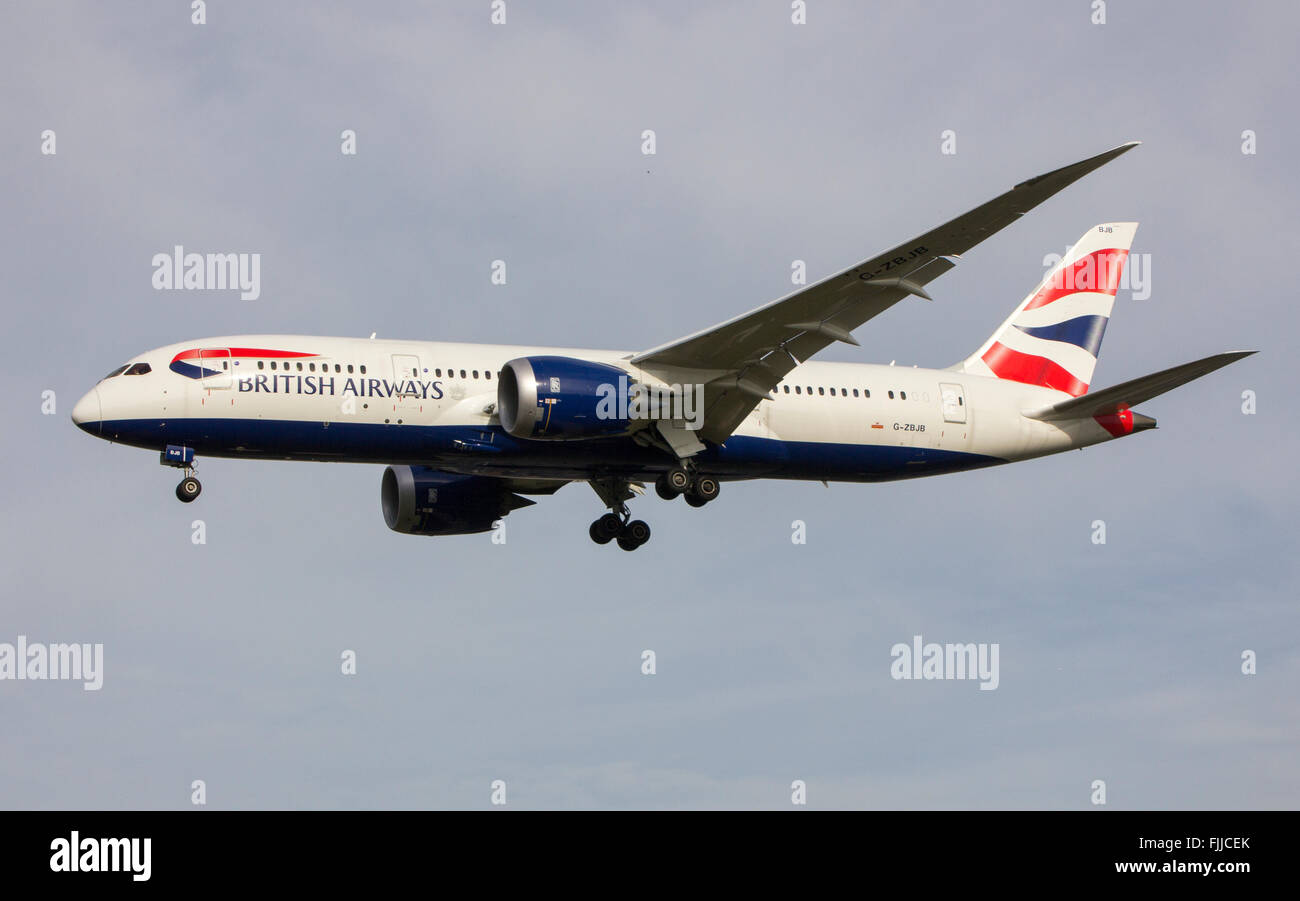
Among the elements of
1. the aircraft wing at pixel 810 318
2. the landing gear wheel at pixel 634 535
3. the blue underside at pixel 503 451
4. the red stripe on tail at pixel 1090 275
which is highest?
the red stripe on tail at pixel 1090 275

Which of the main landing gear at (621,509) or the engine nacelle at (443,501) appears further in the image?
the engine nacelle at (443,501)

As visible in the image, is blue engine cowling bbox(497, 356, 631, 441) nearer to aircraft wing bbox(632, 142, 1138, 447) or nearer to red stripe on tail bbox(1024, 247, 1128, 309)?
aircraft wing bbox(632, 142, 1138, 447)

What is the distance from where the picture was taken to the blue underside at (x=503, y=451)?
3825 cm

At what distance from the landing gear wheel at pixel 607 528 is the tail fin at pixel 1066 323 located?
11.0 metres

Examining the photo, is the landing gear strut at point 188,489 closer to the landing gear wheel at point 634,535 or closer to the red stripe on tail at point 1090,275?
the landing gear wheel at point 634,535

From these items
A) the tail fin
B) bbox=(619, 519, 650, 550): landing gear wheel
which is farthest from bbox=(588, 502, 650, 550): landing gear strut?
the tail fin

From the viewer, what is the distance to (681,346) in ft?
131

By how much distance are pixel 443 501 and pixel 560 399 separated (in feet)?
28.7

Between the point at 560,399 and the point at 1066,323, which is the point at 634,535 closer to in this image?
the point at 560,399

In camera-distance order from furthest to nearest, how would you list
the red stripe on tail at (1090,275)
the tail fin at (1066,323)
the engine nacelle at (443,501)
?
1. the red stripe on tail at (1090,275)
2. the tail fin at (1066,323)
3. the engine nacelle at (443,501)

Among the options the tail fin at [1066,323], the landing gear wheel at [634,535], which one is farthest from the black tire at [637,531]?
the tail fin at [1066,323]

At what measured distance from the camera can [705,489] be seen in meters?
42.2

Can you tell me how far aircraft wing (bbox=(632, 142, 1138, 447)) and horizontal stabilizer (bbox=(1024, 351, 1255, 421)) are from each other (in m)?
6.65

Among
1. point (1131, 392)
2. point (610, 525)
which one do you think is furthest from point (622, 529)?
point (1131, 392)
